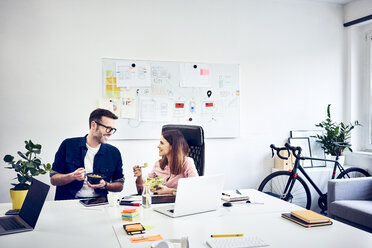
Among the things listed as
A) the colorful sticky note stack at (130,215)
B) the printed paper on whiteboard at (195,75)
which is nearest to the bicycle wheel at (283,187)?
the printed paper on whiteboard at (195,75)

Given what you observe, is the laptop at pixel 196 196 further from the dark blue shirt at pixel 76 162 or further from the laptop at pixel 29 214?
the dark blue shirt at pixel 76 162

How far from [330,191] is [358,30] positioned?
235cm

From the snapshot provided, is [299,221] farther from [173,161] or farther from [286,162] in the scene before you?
[286,162]

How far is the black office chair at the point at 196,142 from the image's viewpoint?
2662mm

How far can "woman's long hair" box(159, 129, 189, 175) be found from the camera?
2583 mm

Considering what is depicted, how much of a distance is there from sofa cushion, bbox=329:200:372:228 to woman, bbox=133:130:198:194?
1.49 metres

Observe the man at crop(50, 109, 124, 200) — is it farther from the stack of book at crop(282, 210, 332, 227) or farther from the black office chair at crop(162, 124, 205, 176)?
the stack of book at crop(282, 210, 332, 227)

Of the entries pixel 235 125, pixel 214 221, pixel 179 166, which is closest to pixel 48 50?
pixel 179 166

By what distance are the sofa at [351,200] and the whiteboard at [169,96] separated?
4.04 feet

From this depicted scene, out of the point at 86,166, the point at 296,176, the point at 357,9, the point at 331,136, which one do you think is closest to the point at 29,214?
the point at 86,166

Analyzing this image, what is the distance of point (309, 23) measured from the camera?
4363 millimetres

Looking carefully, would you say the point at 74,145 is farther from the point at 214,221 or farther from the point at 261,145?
the point at 261,145

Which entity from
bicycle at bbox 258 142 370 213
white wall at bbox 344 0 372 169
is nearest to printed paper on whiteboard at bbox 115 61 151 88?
bicycle at bbox 258 142 370 213

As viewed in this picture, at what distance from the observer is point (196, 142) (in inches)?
106
